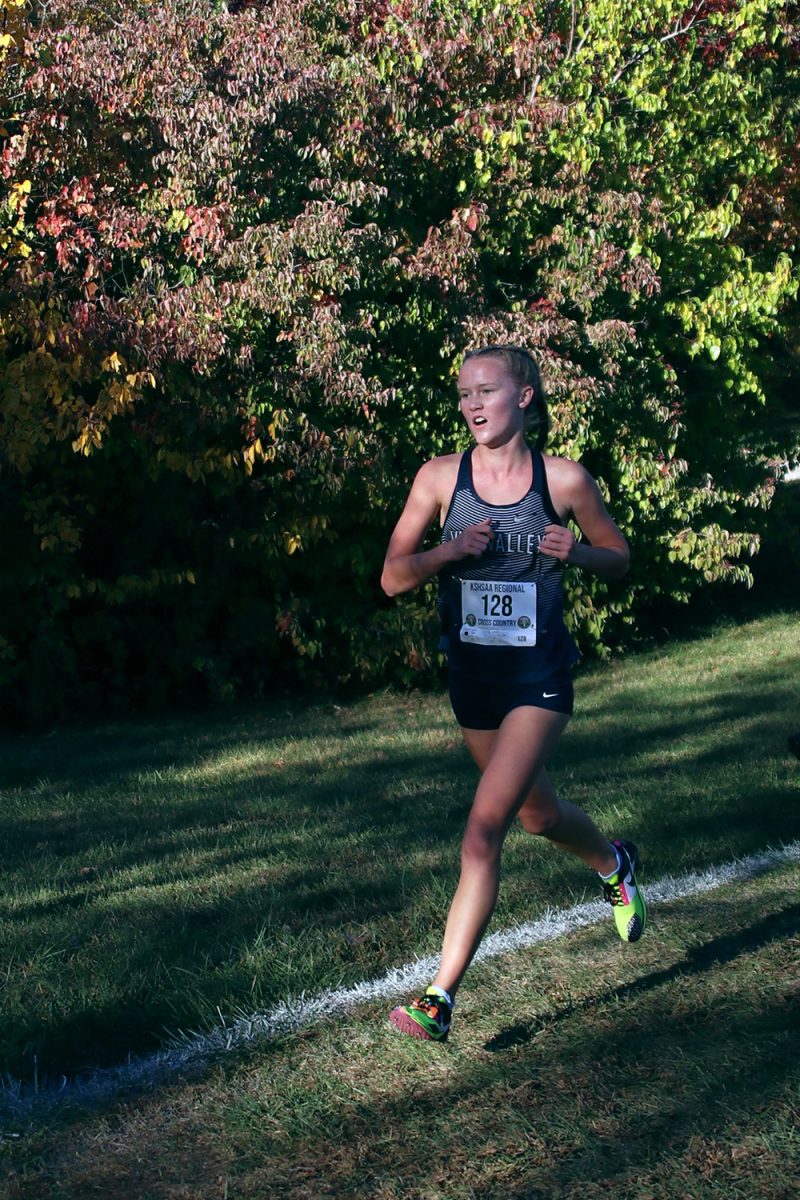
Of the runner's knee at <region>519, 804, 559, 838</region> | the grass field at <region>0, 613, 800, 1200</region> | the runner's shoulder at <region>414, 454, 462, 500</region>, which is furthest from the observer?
the runner's knee at <region>519, 804, 559, 838</region>

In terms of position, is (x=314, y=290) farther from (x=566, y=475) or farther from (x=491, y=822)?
(x=491, y=822)

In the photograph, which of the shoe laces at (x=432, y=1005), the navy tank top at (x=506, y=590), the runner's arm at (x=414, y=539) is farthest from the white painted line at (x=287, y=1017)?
the runner's arm at (x=414, y=539)

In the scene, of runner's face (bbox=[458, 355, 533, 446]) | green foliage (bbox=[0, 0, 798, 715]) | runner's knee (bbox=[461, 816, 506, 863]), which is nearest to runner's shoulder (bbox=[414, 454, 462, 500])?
runner's face (bbox=[458, 355, 533, 446])

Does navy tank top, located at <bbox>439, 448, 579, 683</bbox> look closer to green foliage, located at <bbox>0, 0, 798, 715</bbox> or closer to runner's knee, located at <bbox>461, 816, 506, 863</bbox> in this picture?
runner's knee, located at <bbox>461, 816, 506, 863</bbox>

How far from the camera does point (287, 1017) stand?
4.38m

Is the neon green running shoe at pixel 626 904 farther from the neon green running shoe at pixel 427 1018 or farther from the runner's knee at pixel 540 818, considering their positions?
the neon green running shoe at pixel 427 1018

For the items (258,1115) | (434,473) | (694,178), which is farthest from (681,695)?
(258,1115)

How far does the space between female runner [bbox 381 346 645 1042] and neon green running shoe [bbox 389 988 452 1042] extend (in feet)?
0.09

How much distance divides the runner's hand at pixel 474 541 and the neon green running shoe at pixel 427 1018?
1.21m

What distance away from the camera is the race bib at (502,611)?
4203mm

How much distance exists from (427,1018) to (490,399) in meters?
1.75

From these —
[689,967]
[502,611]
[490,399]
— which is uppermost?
[490,399]

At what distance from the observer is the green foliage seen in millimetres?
10508

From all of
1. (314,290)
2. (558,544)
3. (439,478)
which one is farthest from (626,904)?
(314,290)
